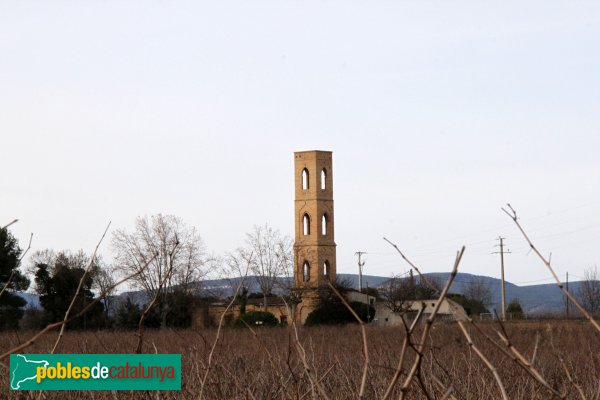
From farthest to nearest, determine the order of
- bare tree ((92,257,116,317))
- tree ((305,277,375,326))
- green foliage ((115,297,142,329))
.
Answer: tree ((305,277,375,326))
green foliage ((115,297,142,329))
bare tree ((92,257,116,317))

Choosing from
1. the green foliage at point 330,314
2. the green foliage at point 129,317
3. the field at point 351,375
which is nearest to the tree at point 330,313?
the green foliage at point 330,314

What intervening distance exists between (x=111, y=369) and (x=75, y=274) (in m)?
38.9

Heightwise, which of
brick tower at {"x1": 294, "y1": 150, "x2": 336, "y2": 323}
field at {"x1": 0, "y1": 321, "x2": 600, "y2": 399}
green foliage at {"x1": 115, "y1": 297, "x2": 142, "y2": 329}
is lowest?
field at {"x1": 0, "y1": 321, "x2": 600, "y2": 399}

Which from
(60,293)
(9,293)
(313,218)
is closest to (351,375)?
(9,293)

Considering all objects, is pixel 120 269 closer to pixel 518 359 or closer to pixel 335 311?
pixel 335 311

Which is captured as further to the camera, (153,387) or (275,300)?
(275,300)

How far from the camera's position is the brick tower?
198 ft

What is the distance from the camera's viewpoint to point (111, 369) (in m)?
3.89

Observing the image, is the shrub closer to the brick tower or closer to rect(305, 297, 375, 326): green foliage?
rect(305, 297, 375, 326): green foliage

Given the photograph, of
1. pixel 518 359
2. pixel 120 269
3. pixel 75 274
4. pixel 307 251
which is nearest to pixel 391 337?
pixel 75 274

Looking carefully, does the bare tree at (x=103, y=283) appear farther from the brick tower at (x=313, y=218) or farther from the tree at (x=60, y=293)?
the brick tower at (x=313, y=218)

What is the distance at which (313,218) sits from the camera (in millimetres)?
61375

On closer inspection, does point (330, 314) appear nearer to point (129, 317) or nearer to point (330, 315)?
point (330, 315)

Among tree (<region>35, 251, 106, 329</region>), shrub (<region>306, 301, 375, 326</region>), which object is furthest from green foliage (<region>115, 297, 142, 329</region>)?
shrub (<region>306, 301, 375, 326</region>)
